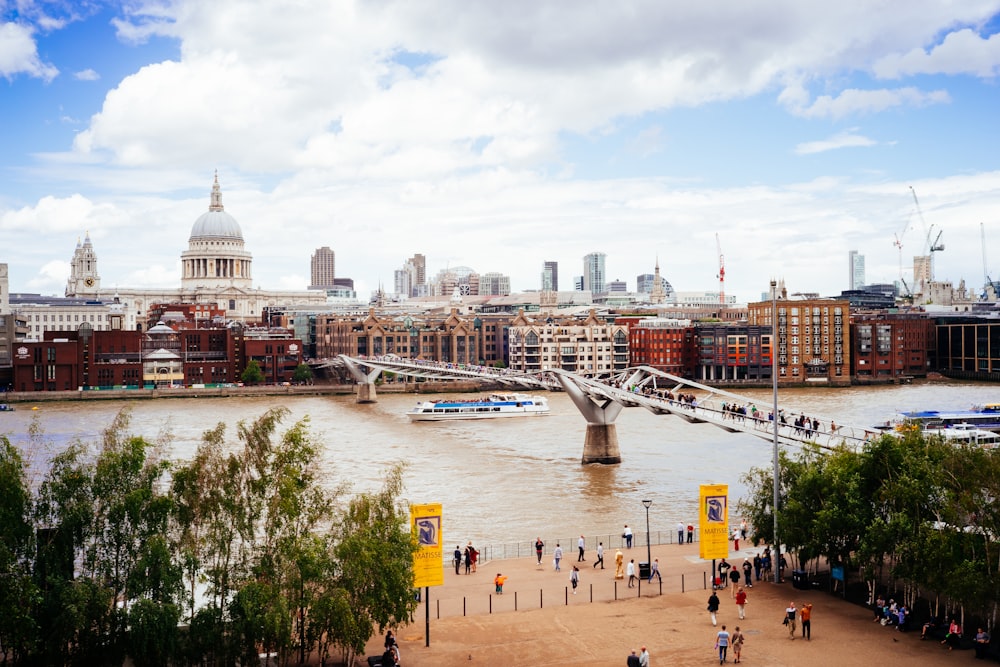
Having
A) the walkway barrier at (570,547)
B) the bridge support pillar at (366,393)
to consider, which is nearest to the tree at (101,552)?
the walkway barrier at (570,547)

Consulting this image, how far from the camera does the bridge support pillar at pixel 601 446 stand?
139 feet

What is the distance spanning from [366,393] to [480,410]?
17.4 m

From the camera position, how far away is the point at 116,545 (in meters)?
16.2

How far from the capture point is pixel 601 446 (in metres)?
42.6

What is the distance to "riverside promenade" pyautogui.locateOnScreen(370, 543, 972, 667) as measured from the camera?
17656 mm

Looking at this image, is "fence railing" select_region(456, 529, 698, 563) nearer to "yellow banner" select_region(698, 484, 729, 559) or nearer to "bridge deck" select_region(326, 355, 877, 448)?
"yellow banner" select_region(698, 484, 729, 559)

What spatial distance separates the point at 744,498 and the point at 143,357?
71.7 meters

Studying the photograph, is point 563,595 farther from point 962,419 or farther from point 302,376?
point 302,376

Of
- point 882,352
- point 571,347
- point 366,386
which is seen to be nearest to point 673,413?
point 366,386

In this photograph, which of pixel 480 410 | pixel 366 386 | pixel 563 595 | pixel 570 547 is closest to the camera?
pixel 563 595

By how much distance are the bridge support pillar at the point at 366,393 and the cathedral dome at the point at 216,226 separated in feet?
320

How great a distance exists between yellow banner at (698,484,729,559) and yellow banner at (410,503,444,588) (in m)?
5.86

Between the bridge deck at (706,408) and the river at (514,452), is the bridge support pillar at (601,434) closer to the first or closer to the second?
the bridge deck at (706,408)

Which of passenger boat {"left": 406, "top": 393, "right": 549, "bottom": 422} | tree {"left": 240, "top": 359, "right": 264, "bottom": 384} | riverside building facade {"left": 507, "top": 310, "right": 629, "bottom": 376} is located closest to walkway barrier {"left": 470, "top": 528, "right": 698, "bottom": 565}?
passenger boat {"left": 406, "top": 393, "right": 549, "bottom": 422}
